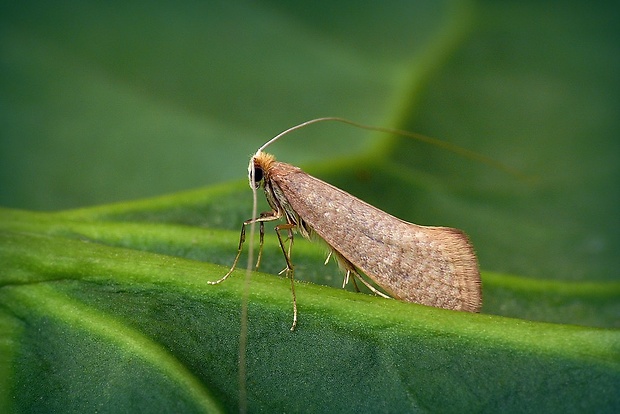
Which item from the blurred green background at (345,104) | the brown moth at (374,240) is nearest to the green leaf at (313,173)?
the blurred green background at (345,104)

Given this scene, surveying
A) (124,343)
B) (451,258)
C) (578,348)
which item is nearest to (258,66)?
(451,258)

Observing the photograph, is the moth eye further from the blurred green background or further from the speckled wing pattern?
the blurred green background

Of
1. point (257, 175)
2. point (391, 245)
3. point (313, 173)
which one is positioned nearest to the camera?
point (391, 245)

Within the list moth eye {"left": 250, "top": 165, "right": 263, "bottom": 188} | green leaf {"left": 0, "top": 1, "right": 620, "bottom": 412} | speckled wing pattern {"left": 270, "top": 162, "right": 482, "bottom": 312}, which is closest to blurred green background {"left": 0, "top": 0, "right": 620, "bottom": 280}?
green leaf {"left": 0, "top": 1, "right": 620, "bottom": 412}

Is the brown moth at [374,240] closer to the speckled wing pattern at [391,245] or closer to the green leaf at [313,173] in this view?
the speckled wing pattern at [391,245]

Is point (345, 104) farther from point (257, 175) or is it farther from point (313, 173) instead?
point (257, 175)

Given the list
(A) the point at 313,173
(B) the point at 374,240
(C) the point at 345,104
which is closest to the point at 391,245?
(B) the point at 374,240
